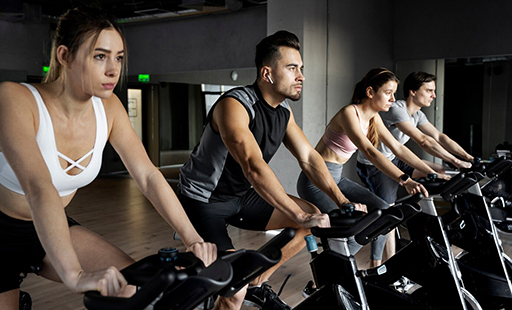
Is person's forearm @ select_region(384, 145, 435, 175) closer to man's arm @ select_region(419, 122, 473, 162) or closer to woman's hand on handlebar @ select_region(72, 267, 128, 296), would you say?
man's arm @ select_region(419, 122, 473, 162)

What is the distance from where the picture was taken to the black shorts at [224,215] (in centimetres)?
224

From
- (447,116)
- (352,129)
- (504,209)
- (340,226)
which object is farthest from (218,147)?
(447,116)

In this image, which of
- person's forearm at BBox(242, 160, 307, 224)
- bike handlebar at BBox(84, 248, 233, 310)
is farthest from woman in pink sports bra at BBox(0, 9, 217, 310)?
person's forearm at BBox(242, 160, 307, 224)

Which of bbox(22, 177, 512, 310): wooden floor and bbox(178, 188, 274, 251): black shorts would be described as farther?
bbox(22, 177, 512, 310): wooden floor

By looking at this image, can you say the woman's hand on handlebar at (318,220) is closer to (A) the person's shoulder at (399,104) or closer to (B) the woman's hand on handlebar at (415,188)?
(B) the woman's hand on handlebar at (415,188)

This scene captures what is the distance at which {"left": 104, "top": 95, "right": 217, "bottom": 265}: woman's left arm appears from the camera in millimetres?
1572

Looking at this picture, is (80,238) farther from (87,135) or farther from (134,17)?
(134,17)

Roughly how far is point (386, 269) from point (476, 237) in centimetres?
104

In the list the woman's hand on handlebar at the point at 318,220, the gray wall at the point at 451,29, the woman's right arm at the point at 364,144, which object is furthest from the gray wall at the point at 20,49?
the woman's hand on handlebar at the point at 318,220

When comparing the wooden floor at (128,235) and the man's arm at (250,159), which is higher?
the man's arm at (250,159)

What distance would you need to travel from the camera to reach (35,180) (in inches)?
50.7

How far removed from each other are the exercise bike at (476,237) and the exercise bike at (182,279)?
64.7 inches

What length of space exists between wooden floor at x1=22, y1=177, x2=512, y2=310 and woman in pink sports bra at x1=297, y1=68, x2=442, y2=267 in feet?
2.92

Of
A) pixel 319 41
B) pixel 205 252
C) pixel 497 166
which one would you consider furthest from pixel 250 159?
pixel 319 41
